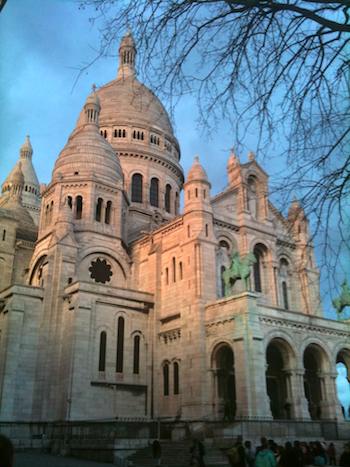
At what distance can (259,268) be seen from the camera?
40.5 meters

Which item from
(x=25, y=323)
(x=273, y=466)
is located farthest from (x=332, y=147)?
(x=25, y=323)

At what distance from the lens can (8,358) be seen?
110ft

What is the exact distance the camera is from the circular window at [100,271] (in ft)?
134

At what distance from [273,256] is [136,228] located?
1585cm

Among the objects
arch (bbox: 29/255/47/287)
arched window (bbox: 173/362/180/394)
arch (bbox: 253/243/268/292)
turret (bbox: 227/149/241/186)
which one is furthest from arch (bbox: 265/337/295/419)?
arch (bbox: 29/255/47/287)

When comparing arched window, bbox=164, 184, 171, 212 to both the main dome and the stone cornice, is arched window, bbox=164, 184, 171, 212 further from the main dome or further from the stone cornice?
the stone cornice

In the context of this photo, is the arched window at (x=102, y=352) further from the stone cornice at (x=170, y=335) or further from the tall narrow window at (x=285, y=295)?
the tall narrow window at (x=285, y=295)

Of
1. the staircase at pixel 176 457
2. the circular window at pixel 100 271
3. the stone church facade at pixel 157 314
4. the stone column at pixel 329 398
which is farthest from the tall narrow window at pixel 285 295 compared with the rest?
the staircase at pixel 176 457

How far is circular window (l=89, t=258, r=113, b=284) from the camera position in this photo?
4075cm

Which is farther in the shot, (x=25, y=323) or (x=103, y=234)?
(x=103, y=234)

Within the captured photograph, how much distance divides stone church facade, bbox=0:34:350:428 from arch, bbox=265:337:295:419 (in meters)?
0.10

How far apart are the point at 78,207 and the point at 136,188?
13129mm

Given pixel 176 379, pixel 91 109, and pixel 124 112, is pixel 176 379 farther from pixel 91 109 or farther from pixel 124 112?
pixel 124 112

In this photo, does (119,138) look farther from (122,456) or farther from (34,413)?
(122,456)
